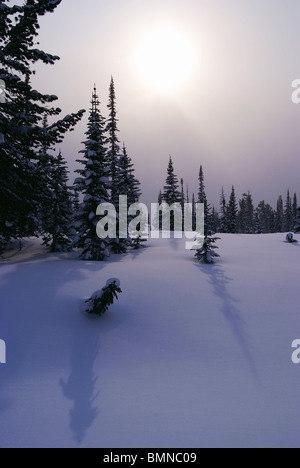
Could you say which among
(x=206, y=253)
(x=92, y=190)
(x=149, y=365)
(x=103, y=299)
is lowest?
(x=149, y=365)

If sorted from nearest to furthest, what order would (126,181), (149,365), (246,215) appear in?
(149,365) → (126,181) → (246,215)

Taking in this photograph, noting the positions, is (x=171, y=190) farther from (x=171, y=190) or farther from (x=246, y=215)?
(x=246, y=215)

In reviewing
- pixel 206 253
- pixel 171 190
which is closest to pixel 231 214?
pixel 171 190

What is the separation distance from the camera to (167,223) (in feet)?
132

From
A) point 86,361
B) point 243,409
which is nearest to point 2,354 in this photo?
point 86,361

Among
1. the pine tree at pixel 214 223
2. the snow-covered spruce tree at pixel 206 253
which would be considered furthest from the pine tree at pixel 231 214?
the snow-covered spruce tree at pixel 206 253

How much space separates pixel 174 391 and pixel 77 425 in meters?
1.96

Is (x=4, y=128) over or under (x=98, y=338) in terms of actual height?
over

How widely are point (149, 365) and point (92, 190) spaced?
1353 cm

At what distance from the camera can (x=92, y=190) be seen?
707 inches

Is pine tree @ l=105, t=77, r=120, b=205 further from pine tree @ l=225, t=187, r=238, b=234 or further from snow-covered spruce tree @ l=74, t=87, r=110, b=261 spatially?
pine tree @ l=225, t=187, r=238, b=234

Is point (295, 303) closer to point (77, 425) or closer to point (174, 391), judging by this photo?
point (174, 391)

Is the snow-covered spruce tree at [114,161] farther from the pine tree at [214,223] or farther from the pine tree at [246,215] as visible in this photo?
the pine tree at [246,215]

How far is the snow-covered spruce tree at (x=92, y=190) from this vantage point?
17609 millimetres
